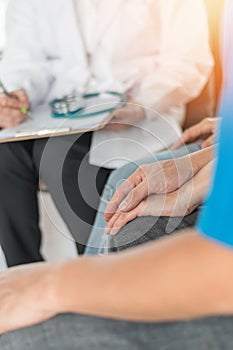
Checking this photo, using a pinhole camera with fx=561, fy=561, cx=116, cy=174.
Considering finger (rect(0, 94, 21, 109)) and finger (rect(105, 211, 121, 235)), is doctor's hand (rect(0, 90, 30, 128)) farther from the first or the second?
finger (rect(105, 211, 121, 235))

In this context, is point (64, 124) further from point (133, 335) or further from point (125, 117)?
point (133, 335)

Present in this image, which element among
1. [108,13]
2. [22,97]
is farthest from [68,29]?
[22,97]

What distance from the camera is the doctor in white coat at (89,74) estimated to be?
1470 mm

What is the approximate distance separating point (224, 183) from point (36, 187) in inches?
47.6

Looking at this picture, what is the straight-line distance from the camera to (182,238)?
464 millimetres

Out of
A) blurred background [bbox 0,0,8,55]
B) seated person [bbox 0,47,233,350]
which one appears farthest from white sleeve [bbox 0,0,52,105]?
seated person [bbox 0,47,233,350]

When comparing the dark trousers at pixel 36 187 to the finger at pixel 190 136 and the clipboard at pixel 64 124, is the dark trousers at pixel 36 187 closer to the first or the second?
the clipboard at pixel 64 124

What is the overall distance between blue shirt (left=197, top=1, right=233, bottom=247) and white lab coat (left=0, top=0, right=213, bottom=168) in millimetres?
1021

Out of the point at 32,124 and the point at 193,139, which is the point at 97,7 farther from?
the point at 193,139

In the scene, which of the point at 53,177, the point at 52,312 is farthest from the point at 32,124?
the point at 52,312

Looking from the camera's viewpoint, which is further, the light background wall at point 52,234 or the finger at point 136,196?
the light background wall at point 52,234

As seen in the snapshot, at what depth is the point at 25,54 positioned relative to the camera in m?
1.68

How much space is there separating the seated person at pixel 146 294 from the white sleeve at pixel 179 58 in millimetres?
1037

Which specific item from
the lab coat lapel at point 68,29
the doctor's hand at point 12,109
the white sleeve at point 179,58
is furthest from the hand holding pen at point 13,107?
the white sleeve at point 179,58
